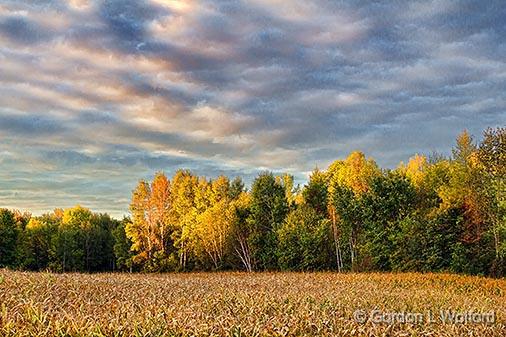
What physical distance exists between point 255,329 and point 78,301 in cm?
497

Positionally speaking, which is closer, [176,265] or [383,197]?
[383,197]

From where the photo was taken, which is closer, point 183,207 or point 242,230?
point 242,230

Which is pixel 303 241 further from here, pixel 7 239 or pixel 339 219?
pixel 7 239

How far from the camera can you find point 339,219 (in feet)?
158

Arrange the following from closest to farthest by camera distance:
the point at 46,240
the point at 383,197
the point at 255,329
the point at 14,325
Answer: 1. the point at 255,329
2. the point at 14,325
3. the point at 383,197
4. the point at 46,240

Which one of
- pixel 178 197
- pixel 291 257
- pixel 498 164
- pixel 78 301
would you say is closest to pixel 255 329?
pixel 78 301

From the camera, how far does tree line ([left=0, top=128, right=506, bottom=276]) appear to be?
1561 inches

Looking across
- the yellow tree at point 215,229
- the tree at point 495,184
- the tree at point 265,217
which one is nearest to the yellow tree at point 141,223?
the yellow tree at point 215,229

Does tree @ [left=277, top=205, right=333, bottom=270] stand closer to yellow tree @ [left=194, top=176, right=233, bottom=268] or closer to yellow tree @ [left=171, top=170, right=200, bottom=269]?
yellow tree @ [left=194, top=176, right=233, bottom=268]

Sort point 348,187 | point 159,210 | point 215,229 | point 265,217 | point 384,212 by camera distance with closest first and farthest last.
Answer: point 384,212 < point 348,187 < point 215,229 < point 265,217 < point 159,210

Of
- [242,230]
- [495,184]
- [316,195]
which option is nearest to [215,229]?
[242,230]

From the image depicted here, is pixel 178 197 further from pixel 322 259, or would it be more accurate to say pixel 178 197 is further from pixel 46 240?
pixel 46 240

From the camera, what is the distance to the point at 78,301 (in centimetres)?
954

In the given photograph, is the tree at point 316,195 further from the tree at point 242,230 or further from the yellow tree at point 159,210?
the yellow tree at point 159,210
